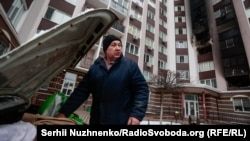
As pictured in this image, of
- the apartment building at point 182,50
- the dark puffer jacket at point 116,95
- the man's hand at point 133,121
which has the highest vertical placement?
the apartment building at point 182,50

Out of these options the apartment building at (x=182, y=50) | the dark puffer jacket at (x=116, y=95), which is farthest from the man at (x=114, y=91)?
the apartment building at (x=182, y=50)

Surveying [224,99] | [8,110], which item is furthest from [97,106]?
[224,99]

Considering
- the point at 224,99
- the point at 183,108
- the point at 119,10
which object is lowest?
the point at 183,108

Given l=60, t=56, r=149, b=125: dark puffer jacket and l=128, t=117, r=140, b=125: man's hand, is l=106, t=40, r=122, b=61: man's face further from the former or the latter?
l=128, t=117, r=140, b=125: man's hand

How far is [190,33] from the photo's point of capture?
84.4 ft

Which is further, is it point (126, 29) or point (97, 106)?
point (126, 29)

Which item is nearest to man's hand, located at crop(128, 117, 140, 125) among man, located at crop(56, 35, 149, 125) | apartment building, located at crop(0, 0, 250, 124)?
man, located at crop(56, 35, 149, 125)

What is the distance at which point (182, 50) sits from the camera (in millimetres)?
24328

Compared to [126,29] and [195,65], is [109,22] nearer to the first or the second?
[126,29]

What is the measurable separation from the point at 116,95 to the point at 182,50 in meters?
24.7

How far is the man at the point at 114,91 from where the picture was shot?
1.81 meters

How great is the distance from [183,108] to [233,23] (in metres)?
14.7

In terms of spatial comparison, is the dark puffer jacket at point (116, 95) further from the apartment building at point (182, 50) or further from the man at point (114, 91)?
the apartment building at point (182, 50)

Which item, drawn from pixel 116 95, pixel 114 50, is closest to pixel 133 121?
pixel 116 95
